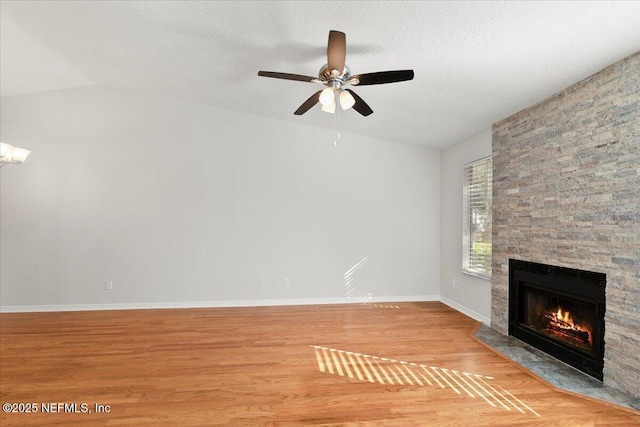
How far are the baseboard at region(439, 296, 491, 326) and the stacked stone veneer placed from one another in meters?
0.54

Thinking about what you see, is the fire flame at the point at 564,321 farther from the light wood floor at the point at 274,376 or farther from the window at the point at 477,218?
the window at the point at 477,218

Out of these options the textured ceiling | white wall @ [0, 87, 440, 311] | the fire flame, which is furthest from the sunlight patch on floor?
the textured ceiling

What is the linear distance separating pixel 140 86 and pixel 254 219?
2.62 m

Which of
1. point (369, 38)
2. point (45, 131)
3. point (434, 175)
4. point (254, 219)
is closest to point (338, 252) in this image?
point (254, 219)

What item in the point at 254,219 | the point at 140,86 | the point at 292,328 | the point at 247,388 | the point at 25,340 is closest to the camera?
the point at 247,388

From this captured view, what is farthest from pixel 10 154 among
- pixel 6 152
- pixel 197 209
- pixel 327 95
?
pixel 327 95

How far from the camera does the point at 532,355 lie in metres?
3.16

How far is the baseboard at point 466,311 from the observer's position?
13.8ft

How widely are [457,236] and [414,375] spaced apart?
2.77m

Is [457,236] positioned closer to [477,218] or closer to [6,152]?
[477,218]

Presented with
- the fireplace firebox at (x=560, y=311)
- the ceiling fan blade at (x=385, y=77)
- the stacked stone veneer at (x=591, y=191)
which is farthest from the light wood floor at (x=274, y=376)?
the ceiling fan blade at (x=385, y=77)

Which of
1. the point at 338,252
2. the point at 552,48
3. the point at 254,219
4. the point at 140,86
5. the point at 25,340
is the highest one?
the point at 140,86

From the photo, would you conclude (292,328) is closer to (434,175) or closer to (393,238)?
(393,238)

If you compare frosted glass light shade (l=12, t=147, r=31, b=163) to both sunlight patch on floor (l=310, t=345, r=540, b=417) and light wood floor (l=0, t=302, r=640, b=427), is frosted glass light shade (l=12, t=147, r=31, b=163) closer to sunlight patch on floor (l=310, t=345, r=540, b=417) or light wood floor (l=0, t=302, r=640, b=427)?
light wood floor (l=0, t=302, r=640, b=427)
